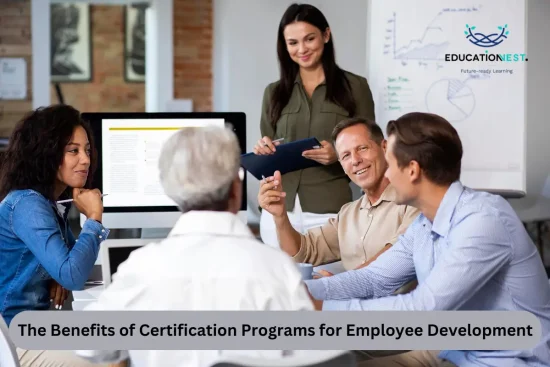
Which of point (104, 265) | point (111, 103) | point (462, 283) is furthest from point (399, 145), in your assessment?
point (111, 103)

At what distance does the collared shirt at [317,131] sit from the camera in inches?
114

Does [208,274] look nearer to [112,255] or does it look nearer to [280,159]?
[112,255]

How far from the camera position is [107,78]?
9.60 meters

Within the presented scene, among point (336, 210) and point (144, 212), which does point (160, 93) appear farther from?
point (144, 212)

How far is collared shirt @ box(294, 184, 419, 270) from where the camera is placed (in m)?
2.25

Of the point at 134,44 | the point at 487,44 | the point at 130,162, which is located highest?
the point at 134,44

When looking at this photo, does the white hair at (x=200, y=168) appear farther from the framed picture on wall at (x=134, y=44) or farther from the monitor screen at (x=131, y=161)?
the framed picture on wall at (x=134, y=44)

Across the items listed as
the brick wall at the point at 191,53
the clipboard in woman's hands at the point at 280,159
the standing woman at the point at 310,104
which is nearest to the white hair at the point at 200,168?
the clipboard in woman's hands at the point at 280,159

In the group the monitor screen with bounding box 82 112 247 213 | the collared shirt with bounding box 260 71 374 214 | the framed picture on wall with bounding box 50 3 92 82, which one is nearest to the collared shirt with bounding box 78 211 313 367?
the monitor screen with bounding box 82 112 247 213

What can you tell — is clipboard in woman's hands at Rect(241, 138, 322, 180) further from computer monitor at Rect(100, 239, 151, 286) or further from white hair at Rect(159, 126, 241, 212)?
white hair at Rect(159, 126, 241, 212)

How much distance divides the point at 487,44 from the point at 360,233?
1.54 m

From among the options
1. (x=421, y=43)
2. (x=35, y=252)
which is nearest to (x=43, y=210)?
(x=35, y=252)

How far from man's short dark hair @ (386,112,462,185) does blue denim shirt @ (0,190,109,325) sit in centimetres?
69

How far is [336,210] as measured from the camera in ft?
9.55
